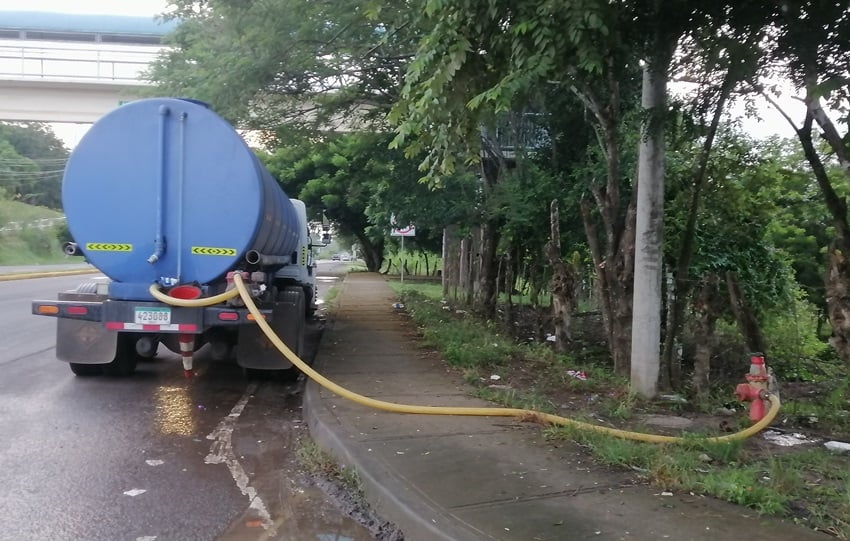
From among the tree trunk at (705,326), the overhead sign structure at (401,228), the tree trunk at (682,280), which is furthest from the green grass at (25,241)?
the tree trunk at (705,326)

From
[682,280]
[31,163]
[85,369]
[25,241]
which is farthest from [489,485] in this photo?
[31,163]

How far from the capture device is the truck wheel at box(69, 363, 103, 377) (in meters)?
8.45

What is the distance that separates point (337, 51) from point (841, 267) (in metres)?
7.80


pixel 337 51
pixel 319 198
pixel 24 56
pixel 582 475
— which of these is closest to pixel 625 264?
pixel 582 475

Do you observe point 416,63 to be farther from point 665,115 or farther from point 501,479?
point 501,479

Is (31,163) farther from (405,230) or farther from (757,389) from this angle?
(757,389)

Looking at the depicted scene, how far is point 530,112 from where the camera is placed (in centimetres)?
1159

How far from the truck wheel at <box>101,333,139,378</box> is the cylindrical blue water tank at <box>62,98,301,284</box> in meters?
1.80

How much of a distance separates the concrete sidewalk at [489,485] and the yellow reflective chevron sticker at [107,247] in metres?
2.39

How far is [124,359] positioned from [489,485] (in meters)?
5.83

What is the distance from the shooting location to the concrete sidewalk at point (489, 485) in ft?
12.4

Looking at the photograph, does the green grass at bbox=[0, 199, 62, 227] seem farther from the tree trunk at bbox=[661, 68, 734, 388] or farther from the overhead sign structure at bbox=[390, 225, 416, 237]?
the tree trunk at bbox=[661, 68, 734, 388]

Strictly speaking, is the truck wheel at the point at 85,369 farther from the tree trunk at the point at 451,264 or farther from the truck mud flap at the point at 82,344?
the tree trunk at the point at 451,264

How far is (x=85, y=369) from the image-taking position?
27.9 ft
